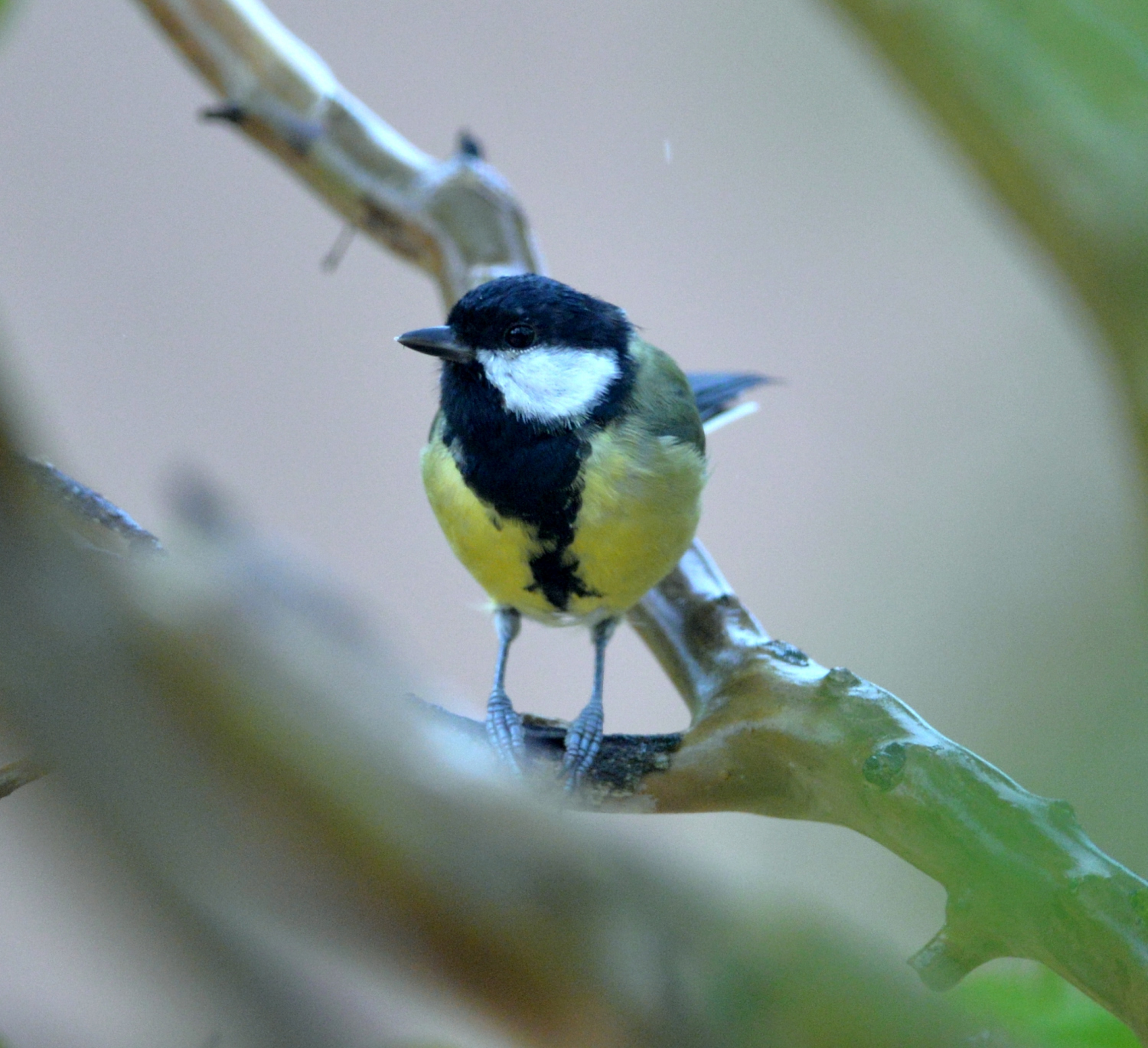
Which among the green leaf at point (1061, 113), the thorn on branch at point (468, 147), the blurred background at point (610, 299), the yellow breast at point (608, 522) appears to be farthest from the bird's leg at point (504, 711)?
the thorn on branch at point (468, 147)

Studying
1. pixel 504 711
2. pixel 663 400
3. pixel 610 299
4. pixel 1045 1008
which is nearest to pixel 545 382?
pixel 663 400

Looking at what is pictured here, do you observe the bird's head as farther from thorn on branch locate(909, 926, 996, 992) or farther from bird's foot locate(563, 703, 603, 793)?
thorn on branch locate(909, 926, 996, 992)

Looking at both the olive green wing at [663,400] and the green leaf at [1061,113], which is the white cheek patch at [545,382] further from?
the green leaf at [1061,113]

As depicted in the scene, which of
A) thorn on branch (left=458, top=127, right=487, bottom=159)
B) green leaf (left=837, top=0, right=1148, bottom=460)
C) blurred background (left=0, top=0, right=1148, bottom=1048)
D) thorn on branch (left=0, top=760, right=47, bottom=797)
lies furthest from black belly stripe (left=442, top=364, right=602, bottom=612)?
thorn on branch (left=0, top=760, right=47, bottom=797)

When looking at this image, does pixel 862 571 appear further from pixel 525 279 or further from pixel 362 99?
pixel 362 99

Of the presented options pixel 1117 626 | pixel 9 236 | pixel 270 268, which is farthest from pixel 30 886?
pixel 270 268
